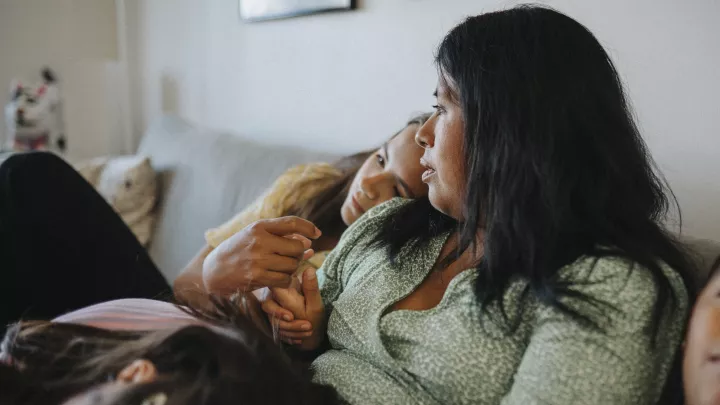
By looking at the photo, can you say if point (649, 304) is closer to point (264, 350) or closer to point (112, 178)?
point (264, 350)

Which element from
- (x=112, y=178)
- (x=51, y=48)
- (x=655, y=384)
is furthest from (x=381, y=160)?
(x=51, y=48)

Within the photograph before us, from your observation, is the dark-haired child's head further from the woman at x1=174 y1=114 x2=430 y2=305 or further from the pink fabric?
the pink fabric

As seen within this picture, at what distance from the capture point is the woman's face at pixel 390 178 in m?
1.03

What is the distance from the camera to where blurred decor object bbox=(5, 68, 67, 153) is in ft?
7.25

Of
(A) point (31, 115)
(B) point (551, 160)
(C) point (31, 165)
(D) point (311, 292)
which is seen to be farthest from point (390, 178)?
(A) point (31, 115)

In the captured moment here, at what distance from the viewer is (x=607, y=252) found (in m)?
0.61

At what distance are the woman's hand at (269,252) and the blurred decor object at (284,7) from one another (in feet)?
2.90

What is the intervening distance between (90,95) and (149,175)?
3.10 ft

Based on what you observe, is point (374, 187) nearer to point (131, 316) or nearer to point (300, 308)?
point (300, 308)

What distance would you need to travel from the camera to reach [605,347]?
22.0 inches

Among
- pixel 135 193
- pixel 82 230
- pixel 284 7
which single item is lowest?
pixel 135 193

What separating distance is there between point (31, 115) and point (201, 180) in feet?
3.60

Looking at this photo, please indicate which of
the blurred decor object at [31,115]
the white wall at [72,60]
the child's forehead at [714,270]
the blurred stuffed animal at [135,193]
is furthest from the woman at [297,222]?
the white wall at [72,60]

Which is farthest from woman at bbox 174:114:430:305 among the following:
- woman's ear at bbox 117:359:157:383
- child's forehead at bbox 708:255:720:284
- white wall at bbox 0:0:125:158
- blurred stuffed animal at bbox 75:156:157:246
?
white wall at bbox 0:0:125:158
